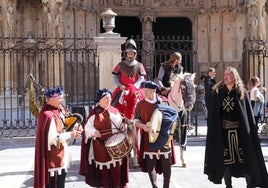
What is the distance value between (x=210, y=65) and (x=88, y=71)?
525 centimetres

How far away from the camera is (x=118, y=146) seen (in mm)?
6168

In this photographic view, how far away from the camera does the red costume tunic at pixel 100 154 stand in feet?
20.4

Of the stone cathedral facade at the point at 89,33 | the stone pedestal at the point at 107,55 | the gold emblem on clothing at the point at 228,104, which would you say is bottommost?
the gold emblem on clothing at the point at 228,104

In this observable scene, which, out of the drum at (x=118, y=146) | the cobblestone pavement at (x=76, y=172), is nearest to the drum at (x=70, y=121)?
the drum at (x=118, y=146)

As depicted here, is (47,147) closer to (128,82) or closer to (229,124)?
(229,124)

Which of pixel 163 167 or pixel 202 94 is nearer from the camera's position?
pixel 163 167

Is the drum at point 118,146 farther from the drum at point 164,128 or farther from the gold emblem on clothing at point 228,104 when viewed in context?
the gold emblem on clothing at point 228,104

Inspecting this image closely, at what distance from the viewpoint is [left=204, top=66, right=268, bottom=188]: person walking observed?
6.30 m

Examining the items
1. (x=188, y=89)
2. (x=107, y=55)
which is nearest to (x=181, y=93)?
(x=188, y=89)

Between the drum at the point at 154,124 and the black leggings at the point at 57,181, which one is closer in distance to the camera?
the black leggings at the point at 57,181

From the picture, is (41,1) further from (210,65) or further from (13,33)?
(210,65)

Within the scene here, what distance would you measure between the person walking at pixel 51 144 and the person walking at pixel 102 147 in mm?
318

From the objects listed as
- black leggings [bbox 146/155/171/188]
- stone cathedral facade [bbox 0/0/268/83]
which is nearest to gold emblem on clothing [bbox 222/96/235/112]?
black leggings [bbox 146/155/171/188]

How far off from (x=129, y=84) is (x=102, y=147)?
2.30 metres
